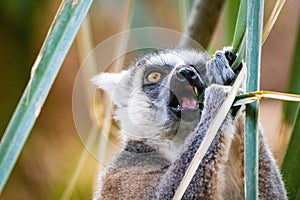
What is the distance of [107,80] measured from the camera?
2541 mm

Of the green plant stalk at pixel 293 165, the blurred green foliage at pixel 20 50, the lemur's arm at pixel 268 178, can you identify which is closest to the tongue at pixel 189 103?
the lemur's arm at pixel 268 178

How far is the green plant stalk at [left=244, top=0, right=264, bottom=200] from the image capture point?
1183mm

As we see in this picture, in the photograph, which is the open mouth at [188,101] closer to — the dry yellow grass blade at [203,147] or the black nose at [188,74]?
the black nose at [188,74]

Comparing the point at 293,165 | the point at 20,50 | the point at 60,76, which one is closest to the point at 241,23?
the point at 293,165

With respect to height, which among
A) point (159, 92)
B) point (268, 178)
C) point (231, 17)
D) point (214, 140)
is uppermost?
point (231, 17)

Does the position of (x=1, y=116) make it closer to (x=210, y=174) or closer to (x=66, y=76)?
(x=210, y=174)

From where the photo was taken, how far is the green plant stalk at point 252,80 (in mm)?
1183

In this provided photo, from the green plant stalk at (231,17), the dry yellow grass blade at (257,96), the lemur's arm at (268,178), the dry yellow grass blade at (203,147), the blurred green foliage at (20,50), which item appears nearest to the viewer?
the dry yellow grass blade at (257,96)

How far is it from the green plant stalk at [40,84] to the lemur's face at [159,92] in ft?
2.64

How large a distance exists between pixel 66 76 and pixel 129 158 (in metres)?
3.52

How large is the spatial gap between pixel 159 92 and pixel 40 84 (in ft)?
3.80

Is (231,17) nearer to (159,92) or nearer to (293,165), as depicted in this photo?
(159,92)

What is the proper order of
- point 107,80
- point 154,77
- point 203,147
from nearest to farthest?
point 203,147 < point 154,77 < point 107,80

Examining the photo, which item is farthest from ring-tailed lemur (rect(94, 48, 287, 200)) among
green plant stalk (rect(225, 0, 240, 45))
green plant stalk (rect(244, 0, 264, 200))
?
green plant stalk (rect(244, 0, 264, 200))
